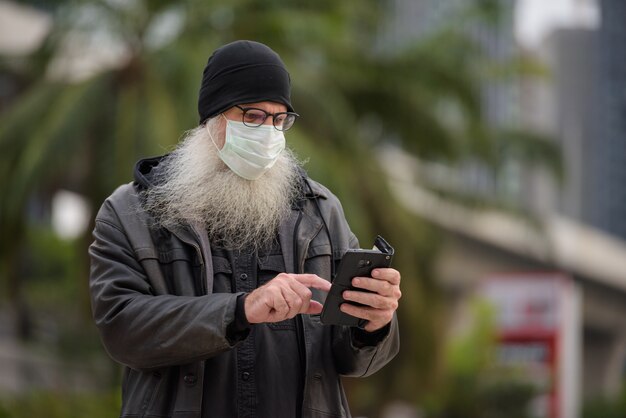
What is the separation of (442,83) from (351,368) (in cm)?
1342

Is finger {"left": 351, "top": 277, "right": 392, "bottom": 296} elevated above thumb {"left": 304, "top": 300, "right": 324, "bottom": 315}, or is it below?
above

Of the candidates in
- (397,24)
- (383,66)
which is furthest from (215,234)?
(397,24)

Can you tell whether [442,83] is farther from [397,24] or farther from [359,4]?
[397,24]

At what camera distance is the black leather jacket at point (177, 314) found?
264cm

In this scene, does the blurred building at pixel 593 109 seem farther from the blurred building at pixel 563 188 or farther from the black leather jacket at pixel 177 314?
the black leather jacket at pixel 177 314

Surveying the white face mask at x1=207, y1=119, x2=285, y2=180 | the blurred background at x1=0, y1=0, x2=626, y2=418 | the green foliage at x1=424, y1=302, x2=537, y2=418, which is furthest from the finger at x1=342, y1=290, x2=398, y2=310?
the green foliage at x1=424, y1=302, x2=537, y2=418

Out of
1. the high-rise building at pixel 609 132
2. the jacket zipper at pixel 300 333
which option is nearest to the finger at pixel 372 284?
the jacket zipper at pixel 300 333

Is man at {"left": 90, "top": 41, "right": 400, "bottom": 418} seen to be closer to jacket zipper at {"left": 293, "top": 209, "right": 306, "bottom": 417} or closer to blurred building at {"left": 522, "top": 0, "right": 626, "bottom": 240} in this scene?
jacket zipper at {"left": 293, "top": 209, "right": 306, "bottom": 417}

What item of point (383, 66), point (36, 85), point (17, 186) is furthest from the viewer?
point (383, 66)

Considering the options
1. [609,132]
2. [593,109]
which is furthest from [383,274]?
[593,109]

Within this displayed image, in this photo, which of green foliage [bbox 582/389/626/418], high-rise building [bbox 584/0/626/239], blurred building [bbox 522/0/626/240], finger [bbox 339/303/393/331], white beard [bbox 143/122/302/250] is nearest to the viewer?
finger [bbox 339/303/393/331]

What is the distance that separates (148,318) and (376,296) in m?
0.54

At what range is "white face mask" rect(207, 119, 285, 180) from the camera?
9.55 feet

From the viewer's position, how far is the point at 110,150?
1277 cm
